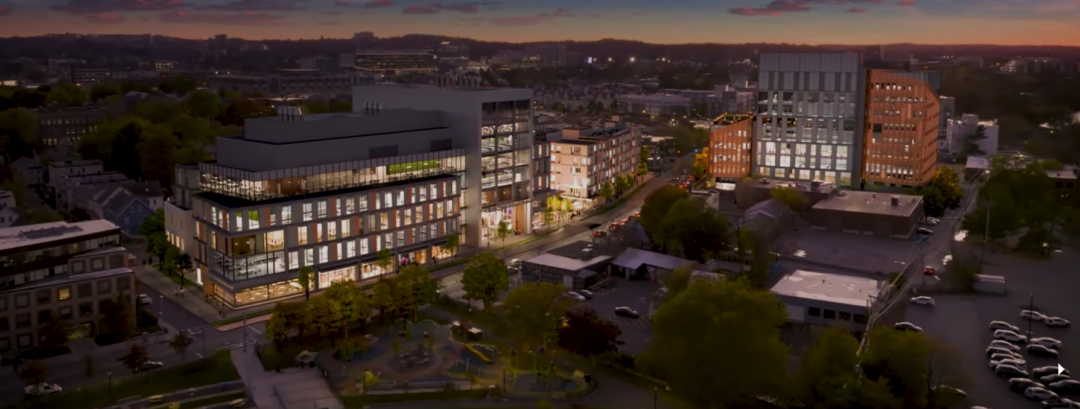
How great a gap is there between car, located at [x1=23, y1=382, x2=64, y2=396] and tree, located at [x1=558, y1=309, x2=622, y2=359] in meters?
8.85

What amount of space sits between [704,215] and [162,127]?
24701mm

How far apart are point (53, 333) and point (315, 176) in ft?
22.7

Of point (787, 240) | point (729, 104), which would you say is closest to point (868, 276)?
point (787, 240)

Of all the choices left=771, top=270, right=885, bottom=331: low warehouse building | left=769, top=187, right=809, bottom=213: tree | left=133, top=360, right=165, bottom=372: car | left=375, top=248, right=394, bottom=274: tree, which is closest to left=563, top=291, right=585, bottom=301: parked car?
left=771, top=270, right=885, bottom=331: low warehouse building

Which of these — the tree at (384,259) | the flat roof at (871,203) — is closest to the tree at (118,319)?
the tree at (384,259)

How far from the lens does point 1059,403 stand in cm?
1391

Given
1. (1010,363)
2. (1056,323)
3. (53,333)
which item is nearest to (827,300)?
(1010,363)

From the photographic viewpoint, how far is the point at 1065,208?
88.5 ft

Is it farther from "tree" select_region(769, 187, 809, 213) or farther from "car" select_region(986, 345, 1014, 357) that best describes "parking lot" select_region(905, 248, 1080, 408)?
"tree" select_region(769, 187, 809, 213)

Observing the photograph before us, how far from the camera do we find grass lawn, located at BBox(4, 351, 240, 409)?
546 inches

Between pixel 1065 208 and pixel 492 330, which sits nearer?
pixel 492 330

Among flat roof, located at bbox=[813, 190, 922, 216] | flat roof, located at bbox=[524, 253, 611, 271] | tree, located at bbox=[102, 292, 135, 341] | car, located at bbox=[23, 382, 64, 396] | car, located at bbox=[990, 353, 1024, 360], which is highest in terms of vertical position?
flat roof, located at bbox=[813, 190, 922, 216]

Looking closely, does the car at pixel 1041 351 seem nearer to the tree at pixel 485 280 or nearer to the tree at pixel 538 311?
the tree at pixel 538 311

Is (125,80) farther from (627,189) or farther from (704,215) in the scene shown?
(704,215)
